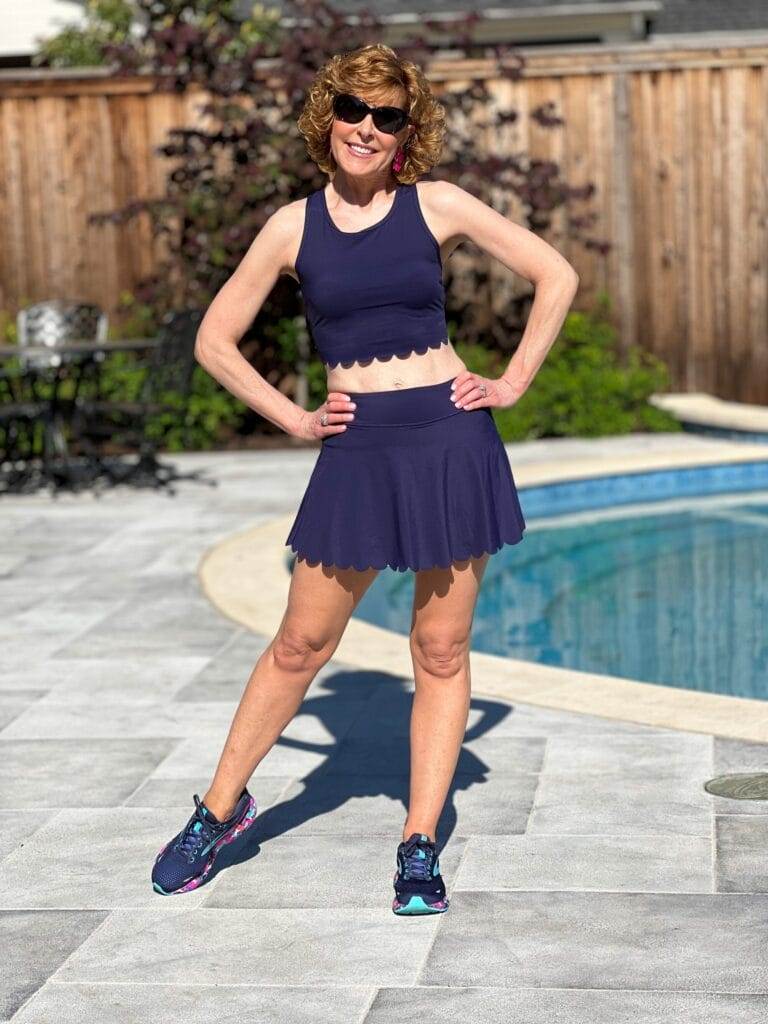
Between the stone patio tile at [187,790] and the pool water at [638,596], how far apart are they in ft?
6.77

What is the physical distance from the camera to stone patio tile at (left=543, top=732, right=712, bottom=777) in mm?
4688

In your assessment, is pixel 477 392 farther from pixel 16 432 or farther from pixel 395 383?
pixel 16 432

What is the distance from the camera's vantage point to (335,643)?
3.92 meters

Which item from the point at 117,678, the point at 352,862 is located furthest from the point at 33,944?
the point at 117,678

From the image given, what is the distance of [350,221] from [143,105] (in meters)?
8.81

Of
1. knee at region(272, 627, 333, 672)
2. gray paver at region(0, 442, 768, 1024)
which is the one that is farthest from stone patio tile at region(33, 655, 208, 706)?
knee at region(272, 627, 333, 672)

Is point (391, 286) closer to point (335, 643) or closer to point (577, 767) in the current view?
point (335, 643)

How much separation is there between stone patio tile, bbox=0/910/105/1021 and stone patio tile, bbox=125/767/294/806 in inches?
27.7

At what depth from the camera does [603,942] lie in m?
3.49

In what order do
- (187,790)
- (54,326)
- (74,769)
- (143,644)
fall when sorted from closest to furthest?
(187,790)
(74,769)
(143,644)
(54,326)

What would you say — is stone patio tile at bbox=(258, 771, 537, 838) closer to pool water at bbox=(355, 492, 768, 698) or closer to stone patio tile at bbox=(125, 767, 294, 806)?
stone patio tile at bbox=(125, 767, 294, 806)

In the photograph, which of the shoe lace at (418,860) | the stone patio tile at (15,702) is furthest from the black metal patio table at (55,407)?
the shoe lace at (418,860)

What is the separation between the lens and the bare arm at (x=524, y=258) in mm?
3734

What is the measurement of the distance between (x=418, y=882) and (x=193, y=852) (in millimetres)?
539
